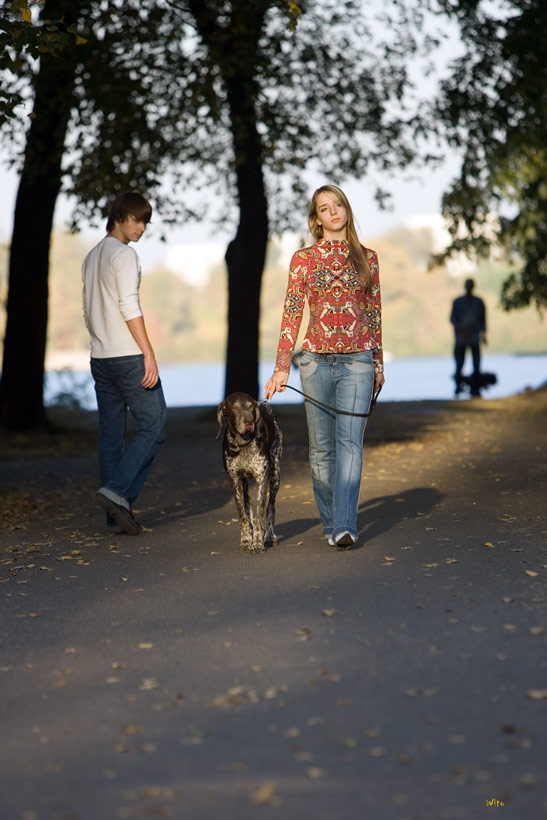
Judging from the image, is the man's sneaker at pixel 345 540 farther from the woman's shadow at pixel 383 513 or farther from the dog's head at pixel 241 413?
the dog's head at pixel 241 413

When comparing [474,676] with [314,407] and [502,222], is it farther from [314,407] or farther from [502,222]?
[502,222]

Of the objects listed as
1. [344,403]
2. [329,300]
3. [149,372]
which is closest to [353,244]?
[329,300]

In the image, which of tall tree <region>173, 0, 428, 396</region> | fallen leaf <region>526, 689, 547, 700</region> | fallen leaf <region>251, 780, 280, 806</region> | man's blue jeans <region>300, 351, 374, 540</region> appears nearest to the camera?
fallen leaf <region>251, 780, 280, 806</region>

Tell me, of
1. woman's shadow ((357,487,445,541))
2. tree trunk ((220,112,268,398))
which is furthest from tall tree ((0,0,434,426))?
woman's shadow ((357,487,445,541))

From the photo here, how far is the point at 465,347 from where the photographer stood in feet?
78.3

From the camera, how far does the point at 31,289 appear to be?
699 inches

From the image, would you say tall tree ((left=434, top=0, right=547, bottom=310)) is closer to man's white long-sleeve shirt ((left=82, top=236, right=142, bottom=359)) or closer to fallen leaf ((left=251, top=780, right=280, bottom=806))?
man's white long-sleeve shirt ((left=82, top=236, right=142, bottom=359))

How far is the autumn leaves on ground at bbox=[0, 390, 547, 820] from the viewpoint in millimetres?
3648

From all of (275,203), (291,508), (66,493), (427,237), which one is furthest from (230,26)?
(427,237)

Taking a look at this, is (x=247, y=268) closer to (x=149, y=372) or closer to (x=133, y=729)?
(x=149, y=372)

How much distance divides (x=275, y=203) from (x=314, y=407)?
1628 cm

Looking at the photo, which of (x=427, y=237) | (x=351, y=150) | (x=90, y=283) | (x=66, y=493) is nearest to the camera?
(x=90, y=283)

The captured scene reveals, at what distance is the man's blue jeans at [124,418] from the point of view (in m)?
8.60

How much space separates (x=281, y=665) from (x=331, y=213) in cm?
318
